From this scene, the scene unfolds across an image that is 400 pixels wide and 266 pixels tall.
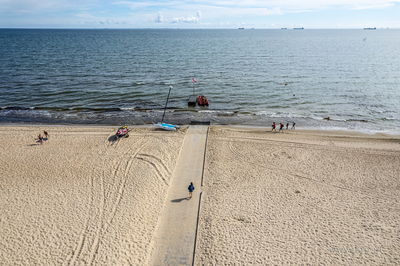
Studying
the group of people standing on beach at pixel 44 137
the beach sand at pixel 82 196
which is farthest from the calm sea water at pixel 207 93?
the beach sand at pixel 82 196

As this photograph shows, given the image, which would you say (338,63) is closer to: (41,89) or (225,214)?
(225,214)

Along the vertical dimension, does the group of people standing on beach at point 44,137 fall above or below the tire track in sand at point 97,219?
above

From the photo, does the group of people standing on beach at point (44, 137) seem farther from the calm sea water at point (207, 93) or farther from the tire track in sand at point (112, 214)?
the tire track in sand at point (112, 214)

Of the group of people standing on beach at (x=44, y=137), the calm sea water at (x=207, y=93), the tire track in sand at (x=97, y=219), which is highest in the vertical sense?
the calm sea water at (x=207, y=93)

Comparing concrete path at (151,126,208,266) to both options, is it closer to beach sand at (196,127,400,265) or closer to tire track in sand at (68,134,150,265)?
beach sand at (196,127,400,265)

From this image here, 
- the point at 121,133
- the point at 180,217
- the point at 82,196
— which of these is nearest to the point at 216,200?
the point at 180,217

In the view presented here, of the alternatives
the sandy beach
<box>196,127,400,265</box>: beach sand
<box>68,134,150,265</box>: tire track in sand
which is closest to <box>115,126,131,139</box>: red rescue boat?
the sandy beach

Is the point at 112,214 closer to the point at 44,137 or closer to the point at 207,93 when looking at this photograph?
the point at 44,137
